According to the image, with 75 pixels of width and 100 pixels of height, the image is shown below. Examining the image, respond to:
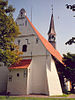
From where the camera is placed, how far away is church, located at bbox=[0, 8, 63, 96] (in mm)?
18453

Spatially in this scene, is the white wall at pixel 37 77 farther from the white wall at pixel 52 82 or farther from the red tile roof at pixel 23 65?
the red tile roof at pixel 23 65

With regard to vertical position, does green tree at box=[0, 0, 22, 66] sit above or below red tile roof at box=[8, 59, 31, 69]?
Answer: above

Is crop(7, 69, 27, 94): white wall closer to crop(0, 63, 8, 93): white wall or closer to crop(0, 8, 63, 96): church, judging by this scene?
crop(0, 8, 63, 96): church

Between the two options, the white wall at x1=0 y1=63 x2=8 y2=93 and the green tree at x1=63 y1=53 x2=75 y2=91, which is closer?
the white wall at x1=0 y1=63 x2=8 y2=93

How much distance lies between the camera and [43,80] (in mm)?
19328

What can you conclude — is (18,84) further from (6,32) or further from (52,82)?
(6,32)

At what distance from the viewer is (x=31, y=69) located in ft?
65.6

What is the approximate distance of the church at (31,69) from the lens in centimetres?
1845

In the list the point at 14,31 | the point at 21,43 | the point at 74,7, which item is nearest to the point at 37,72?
the point at 21,43

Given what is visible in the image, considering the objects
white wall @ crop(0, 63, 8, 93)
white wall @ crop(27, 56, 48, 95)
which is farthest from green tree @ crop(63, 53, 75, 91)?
white wall @ crop(0, 63, 8, 93)

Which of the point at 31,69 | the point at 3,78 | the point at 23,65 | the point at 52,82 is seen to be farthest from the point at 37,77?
the point at 3,78

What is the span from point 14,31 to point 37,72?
6831mm

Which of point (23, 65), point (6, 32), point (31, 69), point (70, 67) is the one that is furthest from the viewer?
point (70, 67)

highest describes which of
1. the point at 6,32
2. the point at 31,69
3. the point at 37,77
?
the point at 6,32
